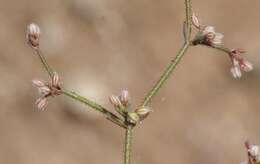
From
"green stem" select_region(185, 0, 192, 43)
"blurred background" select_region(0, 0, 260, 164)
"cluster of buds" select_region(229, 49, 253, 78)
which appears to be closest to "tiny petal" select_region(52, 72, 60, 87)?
"green stem" select_region(185, 0, 192, 43)

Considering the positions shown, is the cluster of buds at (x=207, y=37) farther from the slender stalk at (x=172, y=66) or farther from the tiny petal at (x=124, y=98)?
the tiny petal at (x=124, y=98)

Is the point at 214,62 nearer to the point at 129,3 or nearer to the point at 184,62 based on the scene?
the point at 184,62

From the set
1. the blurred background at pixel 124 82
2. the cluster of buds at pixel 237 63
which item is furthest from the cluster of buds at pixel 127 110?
the blurred background at pixel 124 82

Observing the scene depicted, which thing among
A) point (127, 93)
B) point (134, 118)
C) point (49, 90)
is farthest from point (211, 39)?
point (49, 90)

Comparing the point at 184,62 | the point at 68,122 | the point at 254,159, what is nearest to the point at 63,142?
the point at 68,122

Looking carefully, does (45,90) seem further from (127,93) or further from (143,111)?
(143,111)

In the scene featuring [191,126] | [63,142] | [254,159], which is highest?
[191,126]
